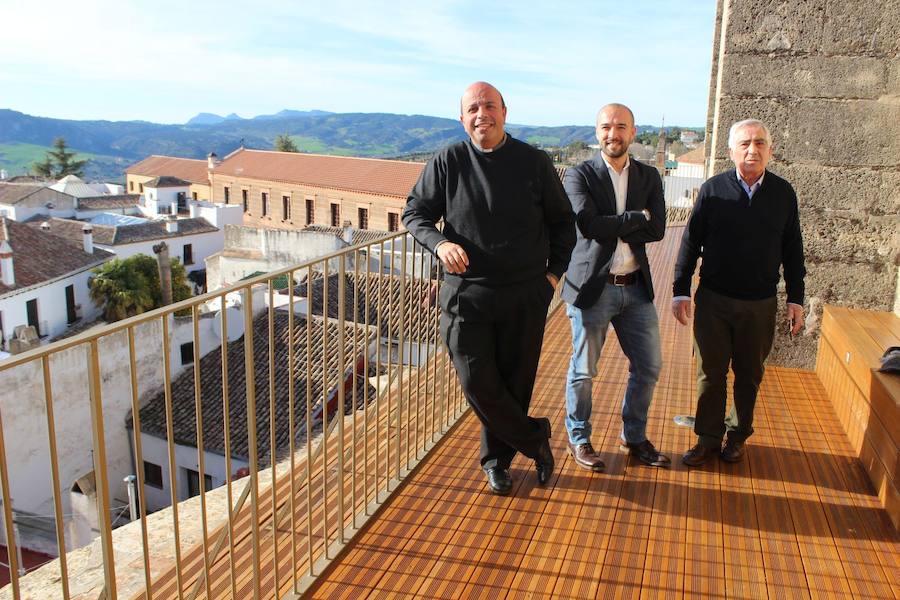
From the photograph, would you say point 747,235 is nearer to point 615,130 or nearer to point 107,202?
point 615,130

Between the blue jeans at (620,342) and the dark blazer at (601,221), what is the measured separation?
2.8 inches

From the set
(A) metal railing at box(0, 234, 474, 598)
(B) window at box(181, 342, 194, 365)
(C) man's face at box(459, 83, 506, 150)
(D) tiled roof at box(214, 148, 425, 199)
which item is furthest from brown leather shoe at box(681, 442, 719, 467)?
(D) tiled roof at box(214, 148, 425, 199)

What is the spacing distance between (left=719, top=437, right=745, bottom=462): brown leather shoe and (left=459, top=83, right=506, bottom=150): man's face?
179 cm

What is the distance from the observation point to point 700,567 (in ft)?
8.25

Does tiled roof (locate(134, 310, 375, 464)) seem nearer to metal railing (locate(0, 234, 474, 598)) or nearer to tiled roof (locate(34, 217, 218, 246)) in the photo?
metal railing (locate(0, 234, 474, 598))

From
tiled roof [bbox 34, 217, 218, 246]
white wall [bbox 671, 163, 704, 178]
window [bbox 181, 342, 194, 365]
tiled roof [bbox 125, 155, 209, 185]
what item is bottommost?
window [bbox 181, 342, 194, 365]

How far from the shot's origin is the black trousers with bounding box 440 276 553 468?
2.66 m

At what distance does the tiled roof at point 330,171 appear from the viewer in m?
42.6

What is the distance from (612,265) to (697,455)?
3.16ft

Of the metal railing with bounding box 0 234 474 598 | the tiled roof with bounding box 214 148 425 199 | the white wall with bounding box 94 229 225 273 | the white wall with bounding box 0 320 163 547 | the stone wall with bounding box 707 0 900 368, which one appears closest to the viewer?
the metal railing with bounding box 0 234 474 598

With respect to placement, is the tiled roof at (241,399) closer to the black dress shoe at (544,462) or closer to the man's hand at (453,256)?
the black dress shoe at (544,462)

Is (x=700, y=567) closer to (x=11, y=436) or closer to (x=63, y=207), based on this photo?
(x=11, y=436)

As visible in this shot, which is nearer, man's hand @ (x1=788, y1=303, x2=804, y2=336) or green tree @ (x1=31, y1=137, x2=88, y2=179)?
man's hand @ (x1=788, y1=303, x2=804, y2=336)

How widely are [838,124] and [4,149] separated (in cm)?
20360
